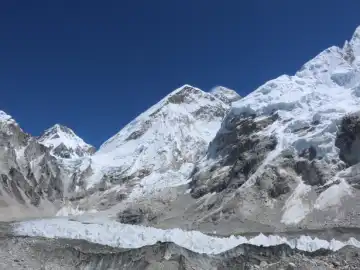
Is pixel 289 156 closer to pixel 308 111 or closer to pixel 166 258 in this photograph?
pixel 308 111

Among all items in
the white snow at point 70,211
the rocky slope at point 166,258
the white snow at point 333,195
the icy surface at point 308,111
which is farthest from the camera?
the white snow at point 70,211

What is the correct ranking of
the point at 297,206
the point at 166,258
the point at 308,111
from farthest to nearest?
the point at 308,111
the point at 297,206
the point at 166,258

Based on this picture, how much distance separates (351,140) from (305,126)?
19698mm

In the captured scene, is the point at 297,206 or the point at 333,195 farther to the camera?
the point at 297,206

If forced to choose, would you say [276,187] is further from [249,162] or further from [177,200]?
[177,200]

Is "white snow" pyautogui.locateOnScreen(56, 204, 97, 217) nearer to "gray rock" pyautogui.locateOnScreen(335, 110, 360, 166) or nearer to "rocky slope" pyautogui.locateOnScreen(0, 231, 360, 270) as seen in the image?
"gray rock" pyautogui.locateOnScreen(335, 110, 360, 166)

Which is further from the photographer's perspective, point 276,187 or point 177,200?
point 177,200

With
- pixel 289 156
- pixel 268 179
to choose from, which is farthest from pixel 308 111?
pixel 268 179

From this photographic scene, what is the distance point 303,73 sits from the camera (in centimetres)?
19975

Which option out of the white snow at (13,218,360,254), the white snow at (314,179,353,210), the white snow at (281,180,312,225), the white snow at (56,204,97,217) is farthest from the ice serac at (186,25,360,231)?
the white snow at (56,204,97,217)

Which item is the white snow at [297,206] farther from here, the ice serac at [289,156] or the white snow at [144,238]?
the white snow at [144,238]

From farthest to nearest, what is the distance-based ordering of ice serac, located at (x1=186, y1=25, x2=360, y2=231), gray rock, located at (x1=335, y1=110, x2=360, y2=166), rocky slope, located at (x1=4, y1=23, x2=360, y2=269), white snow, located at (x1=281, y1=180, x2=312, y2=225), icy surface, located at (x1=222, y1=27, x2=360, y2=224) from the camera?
1. gray rock, located at (x1=335, y1=110, x2=360, y2=166)
2. icy surface, located at (x1=222, y1=27, x2=360, y2=224)
3. ice serac, located at (x1=186, y1=25, x2=360, y2=231)
4. white snow, located at (x1=281, y1=180, x2=312, y2=225)
5. rocky slope, located at (x1=4, y1=23, x2=360, y2=269)

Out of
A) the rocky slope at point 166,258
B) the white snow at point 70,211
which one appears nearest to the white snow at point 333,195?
the rocky slope at point 166,258

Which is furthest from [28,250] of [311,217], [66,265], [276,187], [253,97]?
[253,97]
